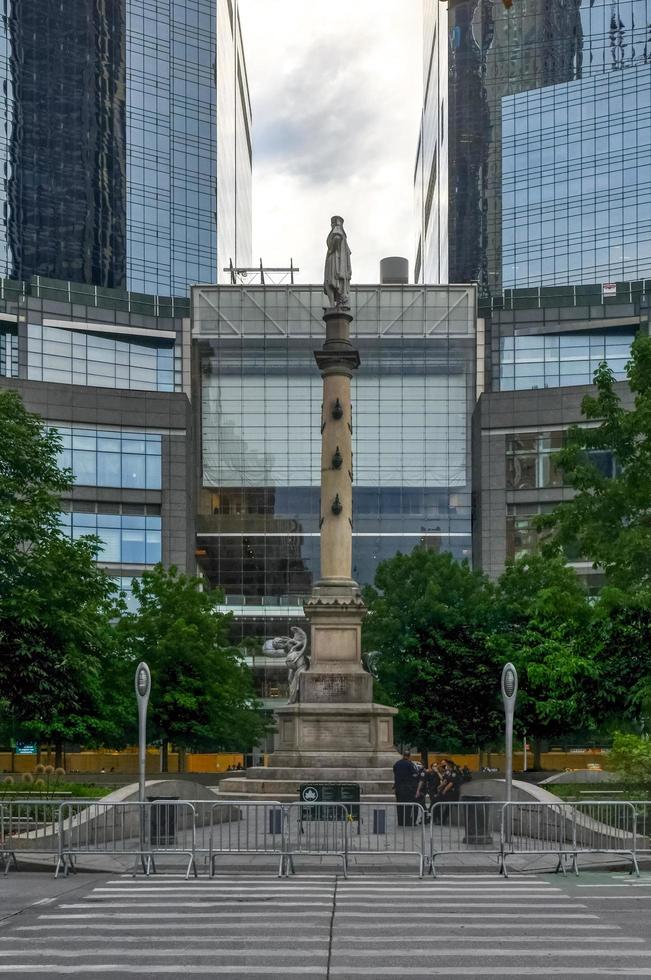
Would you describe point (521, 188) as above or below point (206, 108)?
below

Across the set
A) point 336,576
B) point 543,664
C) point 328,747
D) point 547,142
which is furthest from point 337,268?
point 547,142

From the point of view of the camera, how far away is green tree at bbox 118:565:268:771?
182 ft

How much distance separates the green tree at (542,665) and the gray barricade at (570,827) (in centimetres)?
2290

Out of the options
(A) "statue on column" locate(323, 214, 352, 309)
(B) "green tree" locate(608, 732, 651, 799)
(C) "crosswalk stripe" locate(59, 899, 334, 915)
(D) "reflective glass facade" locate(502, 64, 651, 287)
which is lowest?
(C) "crosswalk stripe" locate(59, 899, 334, 915)

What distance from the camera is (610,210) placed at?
11144 cm

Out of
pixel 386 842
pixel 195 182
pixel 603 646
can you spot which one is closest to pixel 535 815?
→ pixel 386 842

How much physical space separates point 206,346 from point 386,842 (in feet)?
238

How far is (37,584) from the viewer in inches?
1383

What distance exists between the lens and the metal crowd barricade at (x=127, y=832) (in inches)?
826

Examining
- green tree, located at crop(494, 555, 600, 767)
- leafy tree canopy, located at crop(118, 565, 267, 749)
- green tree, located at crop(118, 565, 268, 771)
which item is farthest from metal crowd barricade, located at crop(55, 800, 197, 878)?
green tree, located at crop(118, 565, 268, 771)

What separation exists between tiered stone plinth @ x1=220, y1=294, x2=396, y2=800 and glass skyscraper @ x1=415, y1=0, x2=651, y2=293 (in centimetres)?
7762

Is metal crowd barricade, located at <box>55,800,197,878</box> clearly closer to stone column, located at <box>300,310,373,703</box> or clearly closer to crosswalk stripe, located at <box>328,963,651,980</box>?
crosswalk stripe, located at <box>328,963,651,980</box>

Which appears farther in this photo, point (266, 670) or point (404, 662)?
point (266, 670)

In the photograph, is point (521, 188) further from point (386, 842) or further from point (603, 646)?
point (386, 842)
